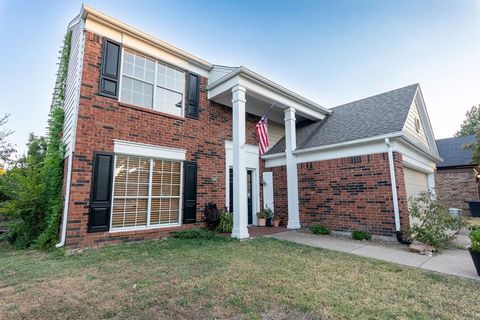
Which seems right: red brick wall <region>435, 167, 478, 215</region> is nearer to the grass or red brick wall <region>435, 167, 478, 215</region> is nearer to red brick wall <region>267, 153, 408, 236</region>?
red brick wall <region>267, 153, 408, 236</region>

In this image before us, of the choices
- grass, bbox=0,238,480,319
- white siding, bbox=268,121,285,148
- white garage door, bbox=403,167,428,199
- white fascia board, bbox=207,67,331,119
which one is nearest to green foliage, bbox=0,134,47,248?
grass, bbox=0,238,480,319

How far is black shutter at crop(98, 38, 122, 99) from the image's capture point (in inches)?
245

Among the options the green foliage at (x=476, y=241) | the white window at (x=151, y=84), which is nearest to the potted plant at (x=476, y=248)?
the green foliage at (x=476, y=241)

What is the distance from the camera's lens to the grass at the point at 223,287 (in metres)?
2.63

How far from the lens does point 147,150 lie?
22.2 ft

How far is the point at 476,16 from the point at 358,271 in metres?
10.3

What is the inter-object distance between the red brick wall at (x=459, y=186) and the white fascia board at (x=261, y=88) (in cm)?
1197

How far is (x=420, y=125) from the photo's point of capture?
10.7 m

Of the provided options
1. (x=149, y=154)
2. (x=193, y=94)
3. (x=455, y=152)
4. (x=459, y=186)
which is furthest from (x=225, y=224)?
(x=455, y=152)

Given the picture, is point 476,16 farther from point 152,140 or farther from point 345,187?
point 152,140

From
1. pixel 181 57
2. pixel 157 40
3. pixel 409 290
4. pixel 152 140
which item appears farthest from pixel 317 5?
pixel 409 290

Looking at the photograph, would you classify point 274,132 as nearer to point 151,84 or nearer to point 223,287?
point 151,84

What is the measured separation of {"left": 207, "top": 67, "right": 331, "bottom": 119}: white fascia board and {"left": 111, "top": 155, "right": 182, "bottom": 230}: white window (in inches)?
120

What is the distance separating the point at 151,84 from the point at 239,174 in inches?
156
